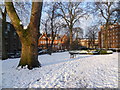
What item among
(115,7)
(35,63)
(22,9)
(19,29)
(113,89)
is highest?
(115,7)

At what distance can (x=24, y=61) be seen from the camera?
5582mm

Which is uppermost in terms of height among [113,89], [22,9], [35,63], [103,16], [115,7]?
[115,7]

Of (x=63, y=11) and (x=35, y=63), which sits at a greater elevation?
(x=63, y=11)

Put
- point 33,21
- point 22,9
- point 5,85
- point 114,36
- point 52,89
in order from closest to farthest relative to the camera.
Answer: point 52,89, point 5,85, point 33,21, point 22,9, point 114,36

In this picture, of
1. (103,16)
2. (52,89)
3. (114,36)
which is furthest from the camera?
(114,36)

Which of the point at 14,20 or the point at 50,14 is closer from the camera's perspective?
the point at 14,20

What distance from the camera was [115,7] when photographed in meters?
18.2

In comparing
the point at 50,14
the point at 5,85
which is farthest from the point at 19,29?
the point at 50,14

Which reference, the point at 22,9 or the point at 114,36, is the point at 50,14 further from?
the point at 114,36

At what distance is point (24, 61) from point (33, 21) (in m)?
2.49

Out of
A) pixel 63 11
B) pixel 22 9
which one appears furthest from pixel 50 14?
pixel 22 9

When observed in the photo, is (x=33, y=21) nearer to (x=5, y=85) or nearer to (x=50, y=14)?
(x=5, y=85)

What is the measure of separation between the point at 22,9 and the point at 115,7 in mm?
17338

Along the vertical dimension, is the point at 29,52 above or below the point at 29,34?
below
